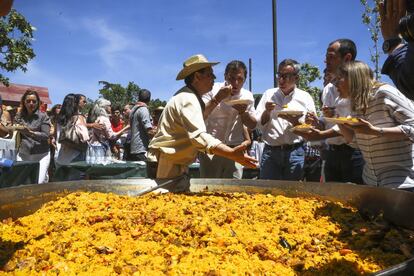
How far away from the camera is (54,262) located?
63.9 inches

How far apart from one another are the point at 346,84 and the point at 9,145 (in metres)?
4.51

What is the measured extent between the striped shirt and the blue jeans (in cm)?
151

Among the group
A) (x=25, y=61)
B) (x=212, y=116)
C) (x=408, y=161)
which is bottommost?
(x=408, y=161)

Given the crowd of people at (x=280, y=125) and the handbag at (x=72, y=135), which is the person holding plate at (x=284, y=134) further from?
the handbag at (x=72, y=135)

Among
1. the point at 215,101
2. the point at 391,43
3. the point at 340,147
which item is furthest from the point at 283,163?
the point at 391,43

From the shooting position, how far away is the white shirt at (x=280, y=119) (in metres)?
4.56

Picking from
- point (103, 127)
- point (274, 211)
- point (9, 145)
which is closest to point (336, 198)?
point (274, 211)

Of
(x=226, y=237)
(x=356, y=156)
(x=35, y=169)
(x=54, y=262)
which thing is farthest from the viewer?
(x=35, y=169)

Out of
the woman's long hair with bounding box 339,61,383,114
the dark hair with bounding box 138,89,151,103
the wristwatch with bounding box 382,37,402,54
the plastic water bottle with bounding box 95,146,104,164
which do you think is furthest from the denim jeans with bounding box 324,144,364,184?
the dark hair with bounding box 138,89,151,103

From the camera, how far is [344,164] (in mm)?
3922

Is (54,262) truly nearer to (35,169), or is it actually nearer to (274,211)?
(274,211)

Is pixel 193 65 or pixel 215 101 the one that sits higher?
pixel 193 65

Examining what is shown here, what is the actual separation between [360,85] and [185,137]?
149 cm

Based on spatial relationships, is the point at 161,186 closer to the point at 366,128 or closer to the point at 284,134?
the point at 366,128
